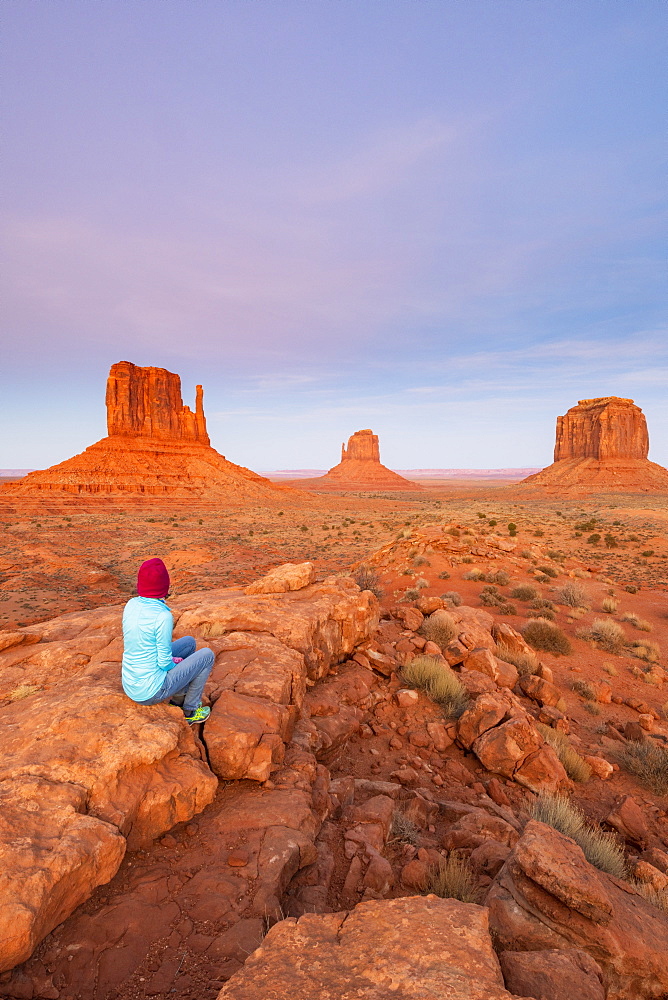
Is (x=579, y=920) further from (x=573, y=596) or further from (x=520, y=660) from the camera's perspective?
(x=573, y=596)

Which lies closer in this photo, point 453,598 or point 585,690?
point 585,690

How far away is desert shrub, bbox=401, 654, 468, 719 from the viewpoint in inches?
294

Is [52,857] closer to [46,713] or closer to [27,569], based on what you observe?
[46,713]

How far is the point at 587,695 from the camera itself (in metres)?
8.92

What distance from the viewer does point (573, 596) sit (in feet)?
45.3

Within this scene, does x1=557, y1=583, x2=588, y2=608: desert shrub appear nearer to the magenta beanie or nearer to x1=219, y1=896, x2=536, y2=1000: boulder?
x1=219, y1=896, x2=536, y2=1000: boulder

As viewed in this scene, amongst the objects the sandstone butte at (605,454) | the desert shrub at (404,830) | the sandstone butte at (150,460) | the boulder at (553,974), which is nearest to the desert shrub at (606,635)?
the desert shrub at (404,830)

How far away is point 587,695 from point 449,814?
5250mm

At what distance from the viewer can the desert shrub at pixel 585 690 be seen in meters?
8.88

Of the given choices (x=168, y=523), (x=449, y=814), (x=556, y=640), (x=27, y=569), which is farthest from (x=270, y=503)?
(x=449, y=814)

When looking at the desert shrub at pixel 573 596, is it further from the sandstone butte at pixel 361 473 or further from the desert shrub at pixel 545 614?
the sandstone butte at pixel 361 473

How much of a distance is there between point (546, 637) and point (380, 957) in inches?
387

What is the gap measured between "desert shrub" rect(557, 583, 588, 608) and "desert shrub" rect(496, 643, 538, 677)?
16.1 feet

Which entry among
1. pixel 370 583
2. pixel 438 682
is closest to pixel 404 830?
pixel 438 682
